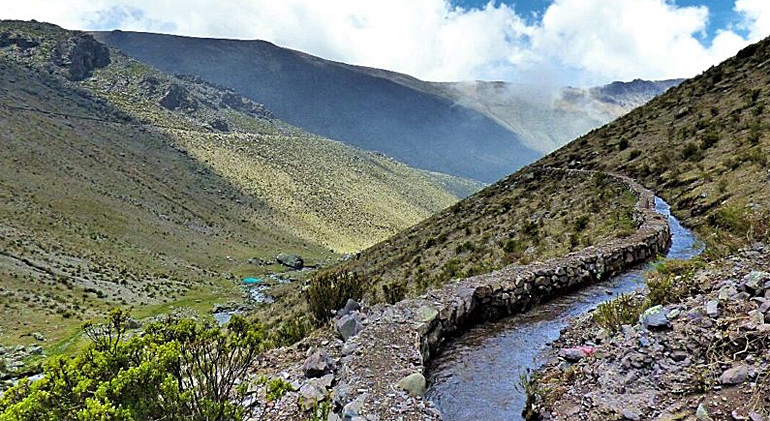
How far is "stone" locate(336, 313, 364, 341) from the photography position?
26.2ft

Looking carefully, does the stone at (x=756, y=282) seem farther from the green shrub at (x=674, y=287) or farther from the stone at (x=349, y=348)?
the stone at (x=349, y=348)

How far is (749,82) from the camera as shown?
85.0 feet

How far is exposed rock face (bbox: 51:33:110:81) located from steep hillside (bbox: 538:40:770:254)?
4400 inches

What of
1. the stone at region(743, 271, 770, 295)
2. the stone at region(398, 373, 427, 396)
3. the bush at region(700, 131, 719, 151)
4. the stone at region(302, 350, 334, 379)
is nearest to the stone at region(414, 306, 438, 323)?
the stone at region(302, 350, 334, 379)

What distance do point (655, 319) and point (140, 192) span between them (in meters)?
72.0

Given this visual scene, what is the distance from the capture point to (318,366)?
22.5ft

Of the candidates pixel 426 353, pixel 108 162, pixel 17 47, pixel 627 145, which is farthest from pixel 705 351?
pixel 17 47

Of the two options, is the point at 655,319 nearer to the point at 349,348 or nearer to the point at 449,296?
the point at 449,296

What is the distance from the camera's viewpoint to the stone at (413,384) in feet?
19.1

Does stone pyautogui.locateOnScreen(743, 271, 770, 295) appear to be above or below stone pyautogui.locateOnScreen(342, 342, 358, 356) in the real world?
above

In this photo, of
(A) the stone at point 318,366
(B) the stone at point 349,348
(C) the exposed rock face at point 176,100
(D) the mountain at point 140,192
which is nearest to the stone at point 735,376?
(B) the stone at point 349,348

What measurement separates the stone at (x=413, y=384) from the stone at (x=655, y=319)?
2863mm

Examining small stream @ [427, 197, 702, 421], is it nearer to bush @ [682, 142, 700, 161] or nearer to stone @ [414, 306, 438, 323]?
stone @ [414, 306, 438, 323]

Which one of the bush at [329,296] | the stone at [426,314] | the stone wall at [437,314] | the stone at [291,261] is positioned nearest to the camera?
the stone wall at [437,314]
